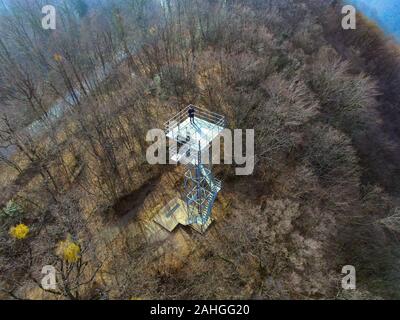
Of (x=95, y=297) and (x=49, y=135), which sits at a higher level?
(x=49, y=135)

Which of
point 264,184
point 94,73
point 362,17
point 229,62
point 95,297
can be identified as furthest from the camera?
point 362,17
